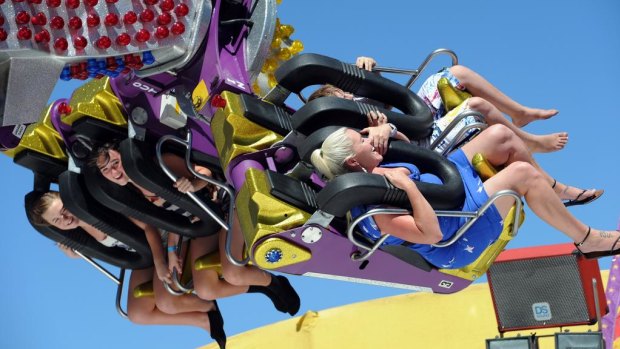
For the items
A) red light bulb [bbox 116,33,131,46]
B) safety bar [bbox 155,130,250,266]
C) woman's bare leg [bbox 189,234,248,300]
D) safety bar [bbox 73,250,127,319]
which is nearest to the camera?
red light bulb [bbox 116,33,131,46]

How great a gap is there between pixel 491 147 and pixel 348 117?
1.92ft

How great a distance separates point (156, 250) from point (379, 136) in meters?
1.79

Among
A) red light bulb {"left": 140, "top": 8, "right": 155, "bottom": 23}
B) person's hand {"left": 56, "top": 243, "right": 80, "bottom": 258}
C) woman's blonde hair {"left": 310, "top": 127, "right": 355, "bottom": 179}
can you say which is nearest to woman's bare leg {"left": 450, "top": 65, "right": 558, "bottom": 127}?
woman's blonde hair {"left": 310, "top": 127, "right": 355, "bottom": 179}

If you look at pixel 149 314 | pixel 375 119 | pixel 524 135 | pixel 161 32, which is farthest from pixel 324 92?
pixel 149 314

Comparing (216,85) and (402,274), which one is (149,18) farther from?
(402,274)

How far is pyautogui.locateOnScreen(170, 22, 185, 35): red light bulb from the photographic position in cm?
399

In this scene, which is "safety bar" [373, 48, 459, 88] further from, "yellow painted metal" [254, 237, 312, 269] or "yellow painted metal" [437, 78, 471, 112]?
"yellow painted metal" [254, 237, 312, 269]

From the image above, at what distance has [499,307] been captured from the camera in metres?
5.69

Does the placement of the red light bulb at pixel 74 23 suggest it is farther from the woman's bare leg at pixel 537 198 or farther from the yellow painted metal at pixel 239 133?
the woman's bare leg at pixel 537 198

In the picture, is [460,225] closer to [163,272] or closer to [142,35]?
[142,35]

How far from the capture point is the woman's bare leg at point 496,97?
14.7 ft

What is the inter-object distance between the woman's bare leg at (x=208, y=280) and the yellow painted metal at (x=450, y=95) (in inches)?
53.8

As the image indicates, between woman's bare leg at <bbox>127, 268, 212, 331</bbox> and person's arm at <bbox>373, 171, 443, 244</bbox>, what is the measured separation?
1987mm

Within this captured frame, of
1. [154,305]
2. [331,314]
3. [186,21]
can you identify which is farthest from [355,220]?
[331,314]
